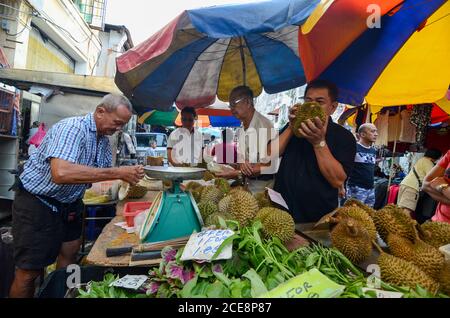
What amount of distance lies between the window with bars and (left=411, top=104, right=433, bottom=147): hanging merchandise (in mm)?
13303

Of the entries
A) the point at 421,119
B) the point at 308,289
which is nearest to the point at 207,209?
the point at 308,289

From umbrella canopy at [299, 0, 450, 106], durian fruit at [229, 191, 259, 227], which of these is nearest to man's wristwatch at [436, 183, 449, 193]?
umbrella canopy at [299, 0, 450, 106]

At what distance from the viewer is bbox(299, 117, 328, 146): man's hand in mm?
1731

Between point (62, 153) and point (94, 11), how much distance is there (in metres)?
13.8

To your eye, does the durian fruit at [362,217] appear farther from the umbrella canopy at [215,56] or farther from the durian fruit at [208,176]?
the durian fruit at [208,176]

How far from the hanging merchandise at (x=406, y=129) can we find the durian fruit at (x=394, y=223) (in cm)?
423

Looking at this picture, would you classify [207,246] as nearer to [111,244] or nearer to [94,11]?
[111,244]

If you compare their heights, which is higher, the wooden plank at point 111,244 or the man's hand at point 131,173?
the man's hand at point 131,173

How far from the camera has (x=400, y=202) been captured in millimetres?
4023

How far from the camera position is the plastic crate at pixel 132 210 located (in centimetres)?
211

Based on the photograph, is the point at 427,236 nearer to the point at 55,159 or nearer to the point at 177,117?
the point at 55,159

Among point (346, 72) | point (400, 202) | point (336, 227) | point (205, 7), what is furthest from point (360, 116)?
point (336, 227)

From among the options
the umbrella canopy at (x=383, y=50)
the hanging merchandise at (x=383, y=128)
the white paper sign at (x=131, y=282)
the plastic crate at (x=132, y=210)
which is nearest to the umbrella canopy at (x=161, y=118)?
the hanging merchandise at (x=383, y=128)

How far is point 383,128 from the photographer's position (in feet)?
17.5
